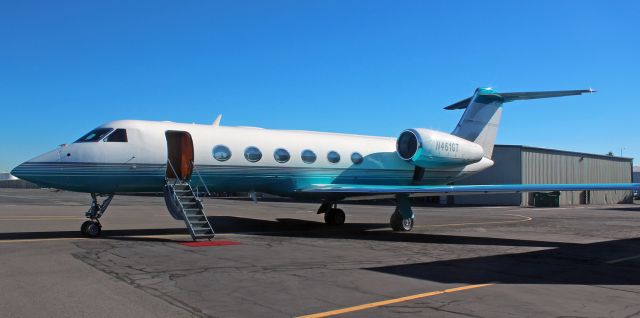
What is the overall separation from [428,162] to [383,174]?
1.76 m

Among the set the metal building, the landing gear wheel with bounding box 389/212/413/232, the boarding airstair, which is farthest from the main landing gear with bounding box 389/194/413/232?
the metal building

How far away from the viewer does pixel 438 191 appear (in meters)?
16.1

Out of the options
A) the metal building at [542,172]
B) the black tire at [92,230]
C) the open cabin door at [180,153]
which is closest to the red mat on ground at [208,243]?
the black tire at [92,230]

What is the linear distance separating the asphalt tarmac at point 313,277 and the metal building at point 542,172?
3255 centimetres

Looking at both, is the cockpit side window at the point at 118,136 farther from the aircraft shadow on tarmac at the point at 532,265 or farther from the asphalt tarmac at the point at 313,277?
the aircraft shadow on tarmac at the point at 532,265

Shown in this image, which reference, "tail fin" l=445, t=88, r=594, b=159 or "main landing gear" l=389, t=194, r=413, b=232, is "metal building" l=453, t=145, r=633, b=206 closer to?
"tail fin" l=445, t=88, r=594, b=159

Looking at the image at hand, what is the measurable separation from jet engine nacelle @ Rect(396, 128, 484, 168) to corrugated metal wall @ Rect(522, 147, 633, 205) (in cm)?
2982

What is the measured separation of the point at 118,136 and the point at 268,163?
467 cm

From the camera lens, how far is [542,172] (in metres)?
50.8

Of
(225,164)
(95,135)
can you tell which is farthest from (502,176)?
(95,135)

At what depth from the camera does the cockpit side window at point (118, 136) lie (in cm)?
1490

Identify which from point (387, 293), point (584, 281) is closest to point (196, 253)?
point (387, 293)

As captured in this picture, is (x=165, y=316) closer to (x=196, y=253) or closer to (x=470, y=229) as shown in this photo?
(x=196, y=253)

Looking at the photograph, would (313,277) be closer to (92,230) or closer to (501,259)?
(501,259)
